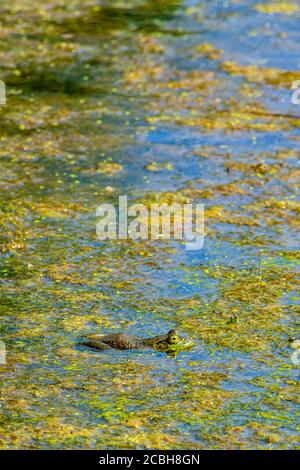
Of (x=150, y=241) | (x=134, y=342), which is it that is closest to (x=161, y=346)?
(x=134, y=342)

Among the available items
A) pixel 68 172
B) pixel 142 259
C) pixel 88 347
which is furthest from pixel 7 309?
pixel 68 172

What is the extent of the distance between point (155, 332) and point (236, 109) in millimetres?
4183

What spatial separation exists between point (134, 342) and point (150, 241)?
1.55 m

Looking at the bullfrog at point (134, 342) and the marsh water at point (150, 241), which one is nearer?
the marsh water at point (150, 241)

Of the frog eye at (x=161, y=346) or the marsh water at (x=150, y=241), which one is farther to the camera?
the frog eye at (x=161, y=346)

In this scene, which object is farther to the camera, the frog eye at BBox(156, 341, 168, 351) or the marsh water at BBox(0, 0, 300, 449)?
the frog eye at BBox(156, 341, 168, 351)

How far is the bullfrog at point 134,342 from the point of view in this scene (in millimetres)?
5347

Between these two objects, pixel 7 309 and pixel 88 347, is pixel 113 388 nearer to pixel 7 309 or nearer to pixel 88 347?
pixel 88 347

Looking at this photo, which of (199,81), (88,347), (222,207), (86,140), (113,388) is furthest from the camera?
(199,81)

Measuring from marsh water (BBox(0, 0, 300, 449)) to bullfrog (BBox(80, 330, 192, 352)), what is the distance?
5 cm

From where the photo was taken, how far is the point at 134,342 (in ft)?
17.7

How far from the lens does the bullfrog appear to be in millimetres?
5347

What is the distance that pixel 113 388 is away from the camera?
504 centimetres

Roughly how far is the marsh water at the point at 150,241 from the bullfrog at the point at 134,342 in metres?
0.05
